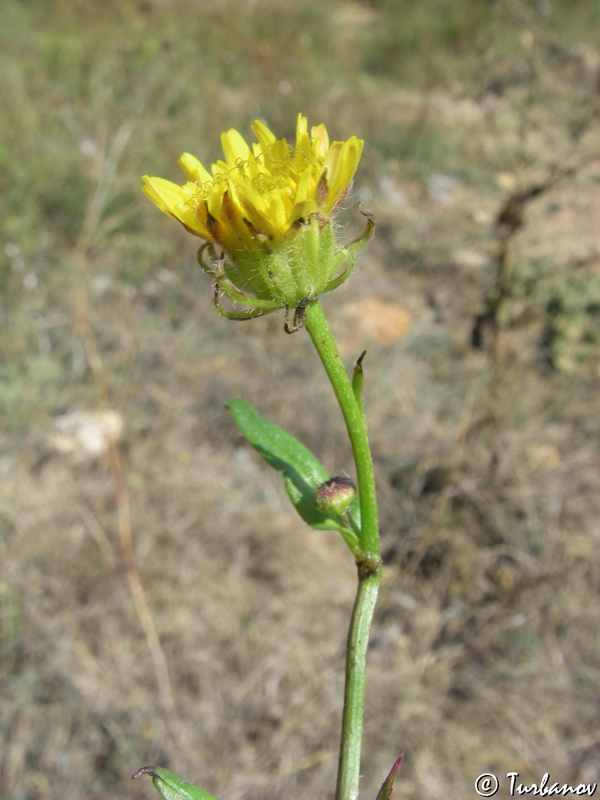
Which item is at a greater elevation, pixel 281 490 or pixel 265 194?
pixel 281 490

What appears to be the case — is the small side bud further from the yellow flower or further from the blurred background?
the blurred background

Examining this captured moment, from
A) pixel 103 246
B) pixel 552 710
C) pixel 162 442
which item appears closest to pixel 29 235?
pixel 103 246

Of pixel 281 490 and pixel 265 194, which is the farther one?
pixel 281 490

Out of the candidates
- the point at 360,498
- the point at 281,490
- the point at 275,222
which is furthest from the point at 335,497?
the point at 281,490

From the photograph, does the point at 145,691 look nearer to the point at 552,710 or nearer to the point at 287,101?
the point at 552,710

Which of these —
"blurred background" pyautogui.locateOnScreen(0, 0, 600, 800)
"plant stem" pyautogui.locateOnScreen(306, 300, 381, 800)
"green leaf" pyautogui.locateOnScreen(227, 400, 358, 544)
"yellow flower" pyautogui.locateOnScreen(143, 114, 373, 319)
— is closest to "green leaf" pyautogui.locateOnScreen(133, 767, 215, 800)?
"plant stem" pyautogui.locateOnScreen(306, 300, 381, 800)

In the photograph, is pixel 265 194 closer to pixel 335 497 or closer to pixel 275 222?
pixel 275 222
